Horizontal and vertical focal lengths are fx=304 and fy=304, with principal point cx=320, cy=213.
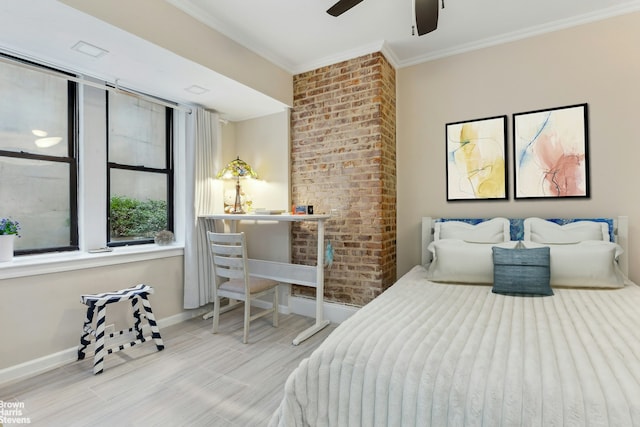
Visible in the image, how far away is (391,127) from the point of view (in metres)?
3.27

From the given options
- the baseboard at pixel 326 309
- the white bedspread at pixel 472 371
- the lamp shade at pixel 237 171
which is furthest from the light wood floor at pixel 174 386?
the lamp shade at pixel 237 171

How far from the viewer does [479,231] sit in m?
2.76

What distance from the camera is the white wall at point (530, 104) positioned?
8.16 feet

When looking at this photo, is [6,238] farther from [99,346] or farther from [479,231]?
[479,231]

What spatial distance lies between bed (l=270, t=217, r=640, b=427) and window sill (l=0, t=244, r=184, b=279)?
2114 millimetres

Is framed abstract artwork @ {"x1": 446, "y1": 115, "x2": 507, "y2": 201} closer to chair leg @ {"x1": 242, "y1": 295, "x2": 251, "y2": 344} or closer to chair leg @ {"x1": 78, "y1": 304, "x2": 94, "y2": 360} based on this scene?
chair leg @ {"x1": 242, "y1": 295, "x2": 251, "y2": 344}

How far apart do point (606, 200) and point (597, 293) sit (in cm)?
94

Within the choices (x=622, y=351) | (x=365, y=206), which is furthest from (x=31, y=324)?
(x=622, y=351)

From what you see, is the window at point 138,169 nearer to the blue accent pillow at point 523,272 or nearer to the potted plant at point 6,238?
the potted plant at point 6,238

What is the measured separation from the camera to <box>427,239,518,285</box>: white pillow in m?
2.33

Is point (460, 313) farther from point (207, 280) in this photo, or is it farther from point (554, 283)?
point (207, 280)

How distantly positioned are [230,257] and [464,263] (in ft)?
6.64

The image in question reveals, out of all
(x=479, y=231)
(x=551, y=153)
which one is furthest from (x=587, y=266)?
(x=551, y=153)

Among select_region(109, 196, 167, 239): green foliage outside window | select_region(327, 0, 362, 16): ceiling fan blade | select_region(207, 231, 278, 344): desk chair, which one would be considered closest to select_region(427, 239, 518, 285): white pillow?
select_region(207, 231, 278, 344): desk chair
